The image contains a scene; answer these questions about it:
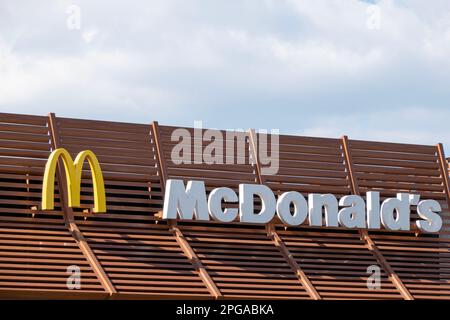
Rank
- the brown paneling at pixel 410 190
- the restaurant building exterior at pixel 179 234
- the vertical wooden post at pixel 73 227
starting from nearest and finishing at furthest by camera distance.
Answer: the vertical wooden post at pixel 73 227, the restaurant building exterior at pixel 179 234, the brown paneling at pixel 410 190

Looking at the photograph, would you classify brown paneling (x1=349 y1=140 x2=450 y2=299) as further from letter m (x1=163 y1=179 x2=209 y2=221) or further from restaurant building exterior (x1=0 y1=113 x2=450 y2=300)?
letter m (x1=163 y1=179 x2=209 y2=221)

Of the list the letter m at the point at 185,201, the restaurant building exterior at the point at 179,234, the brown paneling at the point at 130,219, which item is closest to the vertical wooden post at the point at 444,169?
the restaurant building exterior at the point at 179,234

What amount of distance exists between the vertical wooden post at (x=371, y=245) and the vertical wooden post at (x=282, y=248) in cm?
226

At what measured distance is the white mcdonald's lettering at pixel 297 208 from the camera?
23.7m

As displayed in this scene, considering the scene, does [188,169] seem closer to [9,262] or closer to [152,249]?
[152,249]

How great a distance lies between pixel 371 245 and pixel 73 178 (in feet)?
24.8

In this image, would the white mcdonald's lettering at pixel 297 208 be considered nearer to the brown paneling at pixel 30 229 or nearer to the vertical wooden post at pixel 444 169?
the vertical wooden post at pixel 444 169

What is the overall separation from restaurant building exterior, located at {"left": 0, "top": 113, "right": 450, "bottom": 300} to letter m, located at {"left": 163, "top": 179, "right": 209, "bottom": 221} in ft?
1.18

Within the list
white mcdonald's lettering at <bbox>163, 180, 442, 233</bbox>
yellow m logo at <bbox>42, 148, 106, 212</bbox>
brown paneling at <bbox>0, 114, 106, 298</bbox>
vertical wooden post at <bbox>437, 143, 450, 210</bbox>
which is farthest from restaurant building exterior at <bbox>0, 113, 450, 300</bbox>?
vertical wooden post at <bbox>437, 143, 450, 210</bbox>

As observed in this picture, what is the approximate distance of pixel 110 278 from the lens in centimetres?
2173

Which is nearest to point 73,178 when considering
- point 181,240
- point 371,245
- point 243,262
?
point 181,240

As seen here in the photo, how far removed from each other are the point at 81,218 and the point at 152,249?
1.66 meters
